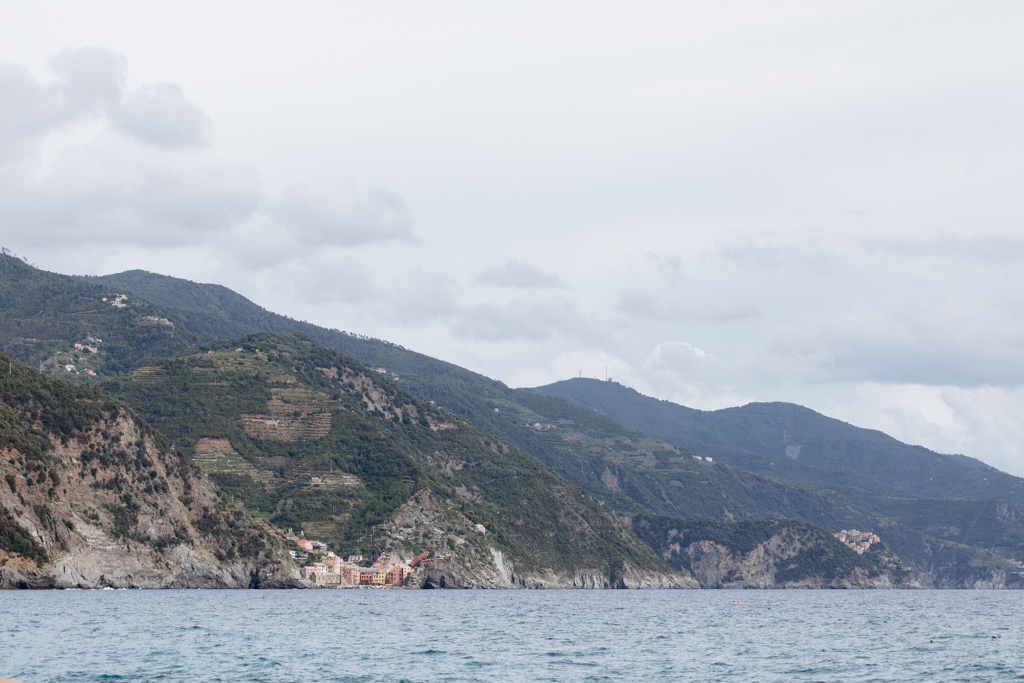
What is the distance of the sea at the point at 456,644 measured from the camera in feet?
217

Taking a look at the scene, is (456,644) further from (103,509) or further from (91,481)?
(91,481)

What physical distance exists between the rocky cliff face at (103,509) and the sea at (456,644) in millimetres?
10756

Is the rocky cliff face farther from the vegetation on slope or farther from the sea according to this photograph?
the sea

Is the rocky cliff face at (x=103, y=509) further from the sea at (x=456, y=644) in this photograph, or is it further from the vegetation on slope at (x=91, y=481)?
the sea at (x=456, y=644)

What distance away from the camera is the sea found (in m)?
66.2

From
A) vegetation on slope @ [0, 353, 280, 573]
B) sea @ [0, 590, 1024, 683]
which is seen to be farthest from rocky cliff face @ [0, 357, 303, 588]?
sea @ [0, 590, 1024, 683]

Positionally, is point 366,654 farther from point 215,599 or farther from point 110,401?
point 110,401

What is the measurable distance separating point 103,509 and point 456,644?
316ft

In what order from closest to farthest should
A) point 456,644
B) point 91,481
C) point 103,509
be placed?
point 456,644 → point 103,509 → point 91,481

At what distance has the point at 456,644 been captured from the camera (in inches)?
3408

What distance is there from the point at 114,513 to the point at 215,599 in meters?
31.3

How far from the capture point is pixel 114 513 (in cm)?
16450

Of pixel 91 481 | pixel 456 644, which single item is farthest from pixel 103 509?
pixel 456 644

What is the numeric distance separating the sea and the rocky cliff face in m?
10.8
